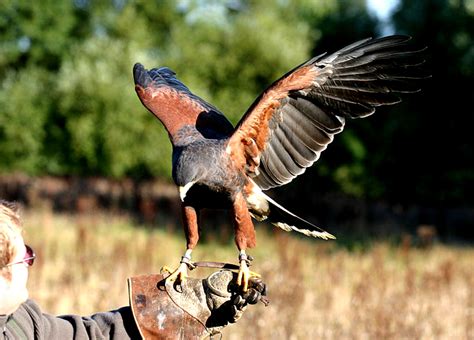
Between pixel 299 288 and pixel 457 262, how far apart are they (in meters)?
3.99

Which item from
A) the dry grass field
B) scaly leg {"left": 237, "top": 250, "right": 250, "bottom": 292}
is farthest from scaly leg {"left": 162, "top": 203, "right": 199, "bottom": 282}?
the dry grass field

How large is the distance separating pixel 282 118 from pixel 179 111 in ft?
1.70

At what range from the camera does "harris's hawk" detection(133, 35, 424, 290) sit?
311 centimetres

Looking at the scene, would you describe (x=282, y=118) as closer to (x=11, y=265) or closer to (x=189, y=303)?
(x=189, y=303)

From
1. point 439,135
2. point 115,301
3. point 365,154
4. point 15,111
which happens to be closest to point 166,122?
point 115,301

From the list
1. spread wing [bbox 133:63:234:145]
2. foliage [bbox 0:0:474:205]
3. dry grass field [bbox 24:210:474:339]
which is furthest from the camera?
foliage [bbox 0:0:474:205]

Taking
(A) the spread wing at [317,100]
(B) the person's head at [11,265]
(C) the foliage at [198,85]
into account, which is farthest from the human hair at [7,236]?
(C) the foliage at [198,85]

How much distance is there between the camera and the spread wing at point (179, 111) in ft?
10.8

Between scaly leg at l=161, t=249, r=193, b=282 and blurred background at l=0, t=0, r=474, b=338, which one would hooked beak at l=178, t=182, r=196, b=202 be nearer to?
scaly leg at l=161, t=249, r=193, b=282

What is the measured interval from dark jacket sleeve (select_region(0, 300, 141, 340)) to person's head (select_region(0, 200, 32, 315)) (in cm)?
21

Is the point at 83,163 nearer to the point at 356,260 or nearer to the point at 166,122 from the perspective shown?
the point at 356,260

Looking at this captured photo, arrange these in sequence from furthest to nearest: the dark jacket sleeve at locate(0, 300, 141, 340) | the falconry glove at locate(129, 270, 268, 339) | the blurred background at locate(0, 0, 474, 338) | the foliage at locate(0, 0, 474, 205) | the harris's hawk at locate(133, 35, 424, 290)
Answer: the foliage at locate(0, 0, 474, 205), the blurred background at locate(0, 0, 474, 338), the harris's hawk at locate(133, 35, 424, 290), the falconry glove at locate(129, 270, 268, 339), the dark jacket sleeve at locate(0, 300, 141, 340)

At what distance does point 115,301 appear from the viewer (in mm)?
6727

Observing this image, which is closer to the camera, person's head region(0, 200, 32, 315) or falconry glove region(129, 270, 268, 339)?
person's head region(0, 200, 32, 315)
